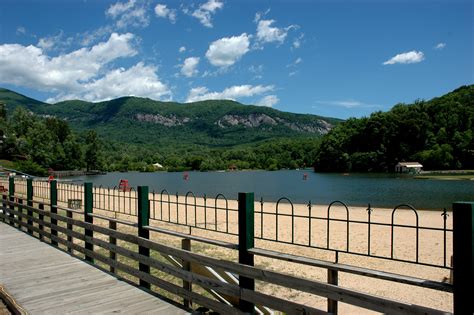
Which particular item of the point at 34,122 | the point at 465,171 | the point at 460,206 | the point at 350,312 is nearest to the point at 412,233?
the point at 350,312

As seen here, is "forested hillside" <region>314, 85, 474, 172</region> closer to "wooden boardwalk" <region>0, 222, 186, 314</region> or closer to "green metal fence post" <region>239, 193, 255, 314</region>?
"wooden boardwalk" <region>0, 222, 186, 314</region>

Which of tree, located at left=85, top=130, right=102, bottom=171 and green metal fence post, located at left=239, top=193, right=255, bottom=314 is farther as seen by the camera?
tree, located at left=85, top=130, right=102, bottom=171

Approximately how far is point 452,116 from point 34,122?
119 metres

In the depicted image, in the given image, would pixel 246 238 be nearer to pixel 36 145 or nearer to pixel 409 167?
pixel 36 145

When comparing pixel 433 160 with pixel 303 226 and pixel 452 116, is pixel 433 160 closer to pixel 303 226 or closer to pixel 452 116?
pixel 452 116

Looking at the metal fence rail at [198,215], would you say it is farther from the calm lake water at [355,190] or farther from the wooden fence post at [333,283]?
the calm lake water at [355,190]

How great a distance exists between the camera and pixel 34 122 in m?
108

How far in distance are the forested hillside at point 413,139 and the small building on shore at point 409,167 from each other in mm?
3618

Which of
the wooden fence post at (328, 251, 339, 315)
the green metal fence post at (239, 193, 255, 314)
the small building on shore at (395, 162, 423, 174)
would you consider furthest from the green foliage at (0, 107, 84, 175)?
the small building on shore at (395, 162, 423, 174)

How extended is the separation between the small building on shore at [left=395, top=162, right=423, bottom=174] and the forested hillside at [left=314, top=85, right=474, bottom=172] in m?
3.62

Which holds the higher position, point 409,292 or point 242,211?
point 242,211

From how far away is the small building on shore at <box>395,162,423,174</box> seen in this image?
108m

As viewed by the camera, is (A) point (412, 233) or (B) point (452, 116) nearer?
(A) point (412, 233)

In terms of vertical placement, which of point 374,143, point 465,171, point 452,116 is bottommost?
point 465,171
